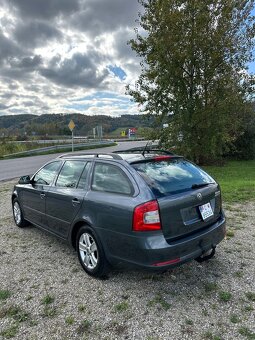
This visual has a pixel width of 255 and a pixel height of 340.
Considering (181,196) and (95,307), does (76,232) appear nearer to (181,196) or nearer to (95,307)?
(95,307)

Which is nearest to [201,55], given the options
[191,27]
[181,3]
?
[191,27]

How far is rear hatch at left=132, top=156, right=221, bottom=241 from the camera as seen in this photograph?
3133 mm

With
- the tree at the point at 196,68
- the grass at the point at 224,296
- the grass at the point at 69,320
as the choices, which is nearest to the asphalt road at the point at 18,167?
the tree at the point at 196,68

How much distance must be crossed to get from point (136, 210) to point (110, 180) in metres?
0.69

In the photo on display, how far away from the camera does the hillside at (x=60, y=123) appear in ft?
234

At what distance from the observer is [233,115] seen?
45.7ft

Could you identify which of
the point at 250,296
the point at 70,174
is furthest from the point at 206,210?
the point at 70,174

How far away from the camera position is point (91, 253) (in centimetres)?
374

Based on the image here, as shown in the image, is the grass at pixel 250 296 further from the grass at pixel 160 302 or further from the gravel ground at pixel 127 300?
the grass at pixel 160 302

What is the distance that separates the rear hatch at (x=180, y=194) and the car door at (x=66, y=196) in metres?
0.94

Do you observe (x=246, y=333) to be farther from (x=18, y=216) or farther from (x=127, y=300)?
(x=18, y=216)

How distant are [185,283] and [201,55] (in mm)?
11589

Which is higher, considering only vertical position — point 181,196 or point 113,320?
point 181,196

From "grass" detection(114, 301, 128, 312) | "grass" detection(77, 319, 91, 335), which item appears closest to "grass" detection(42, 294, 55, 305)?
"grass" detection(77, 319, 91, 335)
